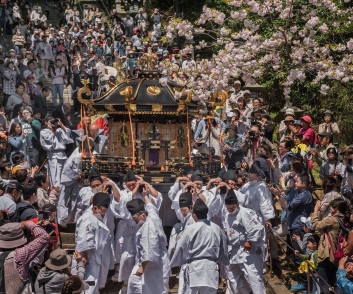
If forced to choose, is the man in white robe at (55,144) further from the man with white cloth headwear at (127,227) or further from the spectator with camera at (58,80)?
the spectator with camera at (58,80)

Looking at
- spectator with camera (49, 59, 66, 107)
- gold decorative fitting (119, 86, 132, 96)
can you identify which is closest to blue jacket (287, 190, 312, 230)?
gold decorative fitting (119, 86, 132, 96)

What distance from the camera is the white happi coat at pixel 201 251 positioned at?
1120cm

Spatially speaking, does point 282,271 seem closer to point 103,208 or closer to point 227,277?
point 227,277

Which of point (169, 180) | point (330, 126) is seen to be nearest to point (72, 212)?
point (169, 180)

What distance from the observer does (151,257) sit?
11484mm

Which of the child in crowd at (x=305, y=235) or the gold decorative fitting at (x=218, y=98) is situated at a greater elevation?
the gold decorative fitting at (x=218, y=98)

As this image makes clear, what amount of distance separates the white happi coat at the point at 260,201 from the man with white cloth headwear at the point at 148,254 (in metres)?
1.58

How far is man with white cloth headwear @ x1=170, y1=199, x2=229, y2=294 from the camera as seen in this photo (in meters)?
11.2

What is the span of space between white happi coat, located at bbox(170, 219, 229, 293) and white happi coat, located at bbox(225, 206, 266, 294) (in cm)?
66

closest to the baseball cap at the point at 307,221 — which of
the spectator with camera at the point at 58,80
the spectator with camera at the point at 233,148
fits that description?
the spectator with camera at the point at 233,148

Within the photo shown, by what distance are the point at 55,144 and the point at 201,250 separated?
19.6 feet

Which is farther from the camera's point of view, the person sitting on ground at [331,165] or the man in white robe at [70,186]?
the man in white robe at [70,186]

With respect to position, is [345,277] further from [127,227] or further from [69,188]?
[69,188]

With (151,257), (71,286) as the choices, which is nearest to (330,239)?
(151,257)
